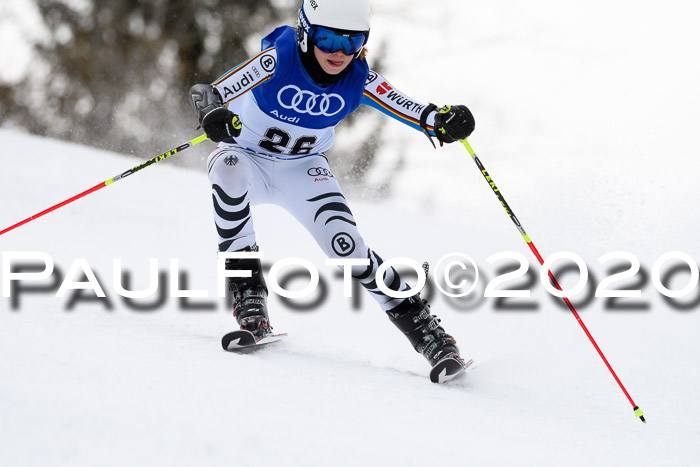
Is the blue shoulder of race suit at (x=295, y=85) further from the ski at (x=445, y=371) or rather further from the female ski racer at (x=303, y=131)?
the ski at (x=445, y=371)

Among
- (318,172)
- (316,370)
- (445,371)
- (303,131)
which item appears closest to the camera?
(316,370)

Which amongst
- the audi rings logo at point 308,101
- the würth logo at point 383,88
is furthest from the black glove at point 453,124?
the audi rings logo at point 308,101

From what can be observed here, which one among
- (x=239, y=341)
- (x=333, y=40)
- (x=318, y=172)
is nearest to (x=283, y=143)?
(x=318, y=172)

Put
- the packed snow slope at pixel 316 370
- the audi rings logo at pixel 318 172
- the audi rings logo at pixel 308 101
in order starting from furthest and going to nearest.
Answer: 1. the audi rings logo at pixel 318 172
2. the audi rings logo at pixel 308 101
3. the packed snow slope at pixel 316 370

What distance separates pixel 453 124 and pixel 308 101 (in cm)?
64

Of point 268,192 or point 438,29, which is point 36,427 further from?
point 438,29

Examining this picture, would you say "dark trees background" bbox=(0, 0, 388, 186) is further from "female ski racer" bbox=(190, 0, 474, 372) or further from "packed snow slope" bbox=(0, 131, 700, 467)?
"female ski racer" bbox=(190, 0, 474, 372)

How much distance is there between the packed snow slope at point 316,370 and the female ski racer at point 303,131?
31 cm

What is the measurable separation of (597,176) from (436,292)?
195 cm

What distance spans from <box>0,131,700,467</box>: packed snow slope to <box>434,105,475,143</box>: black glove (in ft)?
3.49

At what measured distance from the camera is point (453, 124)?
3223 mm

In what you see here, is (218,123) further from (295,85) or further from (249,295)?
(249,295)

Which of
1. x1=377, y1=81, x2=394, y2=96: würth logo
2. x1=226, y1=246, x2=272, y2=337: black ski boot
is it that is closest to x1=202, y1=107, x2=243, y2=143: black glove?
x1=226, y1=246, x2=272, y2=337: black ski boot

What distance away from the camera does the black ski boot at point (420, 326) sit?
3283 millimetres
